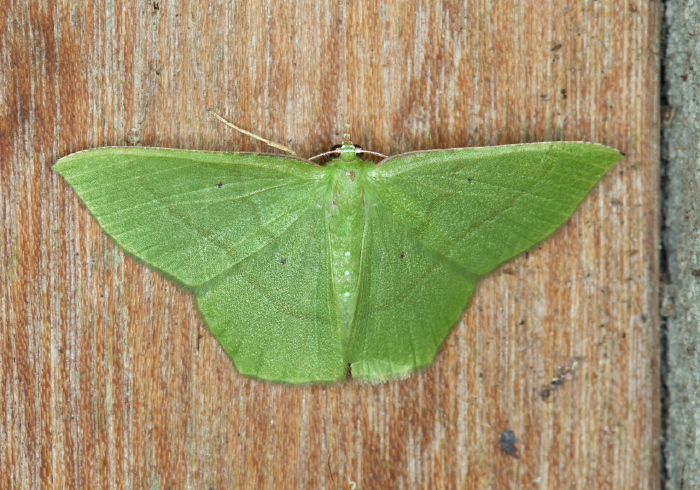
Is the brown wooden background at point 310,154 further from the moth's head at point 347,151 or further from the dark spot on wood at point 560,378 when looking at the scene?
the moth's head at point 347,151

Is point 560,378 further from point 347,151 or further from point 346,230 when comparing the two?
point 347,151

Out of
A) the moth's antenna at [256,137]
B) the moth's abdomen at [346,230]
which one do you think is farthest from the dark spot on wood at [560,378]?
the moth's antenna at [256,137]

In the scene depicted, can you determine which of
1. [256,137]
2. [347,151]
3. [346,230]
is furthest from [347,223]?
[256,137]

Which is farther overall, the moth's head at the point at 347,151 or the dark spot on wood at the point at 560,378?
the dark spot on wood at the point at 560,378

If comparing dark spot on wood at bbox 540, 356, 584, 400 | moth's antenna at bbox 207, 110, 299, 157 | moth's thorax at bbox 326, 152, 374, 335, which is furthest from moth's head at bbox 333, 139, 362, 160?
dark spot on wood at bbox 540, 356, 584, 400

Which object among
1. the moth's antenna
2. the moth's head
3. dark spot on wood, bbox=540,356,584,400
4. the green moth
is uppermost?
the moth's antenna

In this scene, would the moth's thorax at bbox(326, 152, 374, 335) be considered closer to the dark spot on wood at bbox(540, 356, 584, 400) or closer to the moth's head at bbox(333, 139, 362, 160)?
the moth's head at bbox(333, 139, 362, 160)
